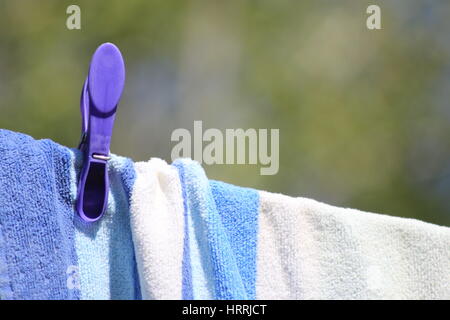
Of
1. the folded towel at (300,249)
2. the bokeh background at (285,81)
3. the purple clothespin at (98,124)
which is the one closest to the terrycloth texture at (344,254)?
the folded towel at (300,249)

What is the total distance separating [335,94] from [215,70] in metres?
0.21

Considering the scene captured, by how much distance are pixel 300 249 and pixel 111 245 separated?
0.42 ft

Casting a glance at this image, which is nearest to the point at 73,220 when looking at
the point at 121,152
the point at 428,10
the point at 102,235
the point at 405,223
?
the point at 102,235

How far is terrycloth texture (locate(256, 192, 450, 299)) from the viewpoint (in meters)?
0.43

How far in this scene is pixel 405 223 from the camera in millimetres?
456

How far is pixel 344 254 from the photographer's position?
17.1 inches

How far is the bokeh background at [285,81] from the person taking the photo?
3.41ft

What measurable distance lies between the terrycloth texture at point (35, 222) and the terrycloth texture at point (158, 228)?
45mm

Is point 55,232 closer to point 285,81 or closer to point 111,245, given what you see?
point 111,245

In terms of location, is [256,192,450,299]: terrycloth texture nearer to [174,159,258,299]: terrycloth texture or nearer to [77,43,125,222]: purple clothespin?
[174,159,258,299]: terrycloth texture

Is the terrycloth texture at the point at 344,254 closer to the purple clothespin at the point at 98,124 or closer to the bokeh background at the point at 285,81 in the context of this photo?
the purple clothespin at the point at 98,124

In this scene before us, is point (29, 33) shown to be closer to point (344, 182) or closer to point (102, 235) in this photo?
point (344, 182)

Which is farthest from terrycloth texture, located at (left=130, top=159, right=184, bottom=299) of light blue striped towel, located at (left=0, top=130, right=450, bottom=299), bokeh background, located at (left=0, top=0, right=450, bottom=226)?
bokeh background, located at (left=0, top=0, right=450, bottom=226)

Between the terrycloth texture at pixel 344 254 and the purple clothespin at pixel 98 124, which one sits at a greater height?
the purple clothespin at pixel 98 124
